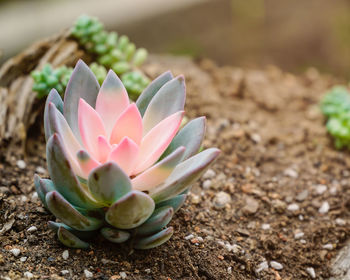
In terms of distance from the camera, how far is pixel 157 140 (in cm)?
122

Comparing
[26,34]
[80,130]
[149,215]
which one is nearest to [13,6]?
[26,34]

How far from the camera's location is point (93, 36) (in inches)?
72.6

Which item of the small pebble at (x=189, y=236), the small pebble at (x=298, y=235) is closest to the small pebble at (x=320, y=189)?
the small pebble at (x=298, y=235)

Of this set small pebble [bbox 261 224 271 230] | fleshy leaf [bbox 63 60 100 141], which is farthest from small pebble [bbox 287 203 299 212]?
fleshy leaf [bbox 63 60 100 141]

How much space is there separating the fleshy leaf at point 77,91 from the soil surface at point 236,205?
294 mm

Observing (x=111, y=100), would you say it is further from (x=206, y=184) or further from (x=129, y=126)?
(x=206, y=184)

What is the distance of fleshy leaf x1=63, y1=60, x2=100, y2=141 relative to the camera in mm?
1258

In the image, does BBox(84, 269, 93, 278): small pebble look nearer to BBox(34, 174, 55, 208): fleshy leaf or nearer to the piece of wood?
BBox(34, 174, 55, 208): fleshy leaf

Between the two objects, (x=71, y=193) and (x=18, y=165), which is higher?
(x=71, y=193)

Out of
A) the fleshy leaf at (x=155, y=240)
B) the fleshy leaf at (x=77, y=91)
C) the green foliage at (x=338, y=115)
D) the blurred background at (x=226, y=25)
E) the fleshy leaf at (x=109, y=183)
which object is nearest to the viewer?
the fleshy leaf at (x=109, y=183)

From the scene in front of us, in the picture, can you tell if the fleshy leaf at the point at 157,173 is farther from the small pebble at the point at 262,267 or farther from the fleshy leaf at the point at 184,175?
the small pebble at the point at 262,267

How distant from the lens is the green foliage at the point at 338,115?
75.5 inches

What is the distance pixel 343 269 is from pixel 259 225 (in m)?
0.28

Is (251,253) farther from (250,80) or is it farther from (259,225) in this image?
(250,80)
